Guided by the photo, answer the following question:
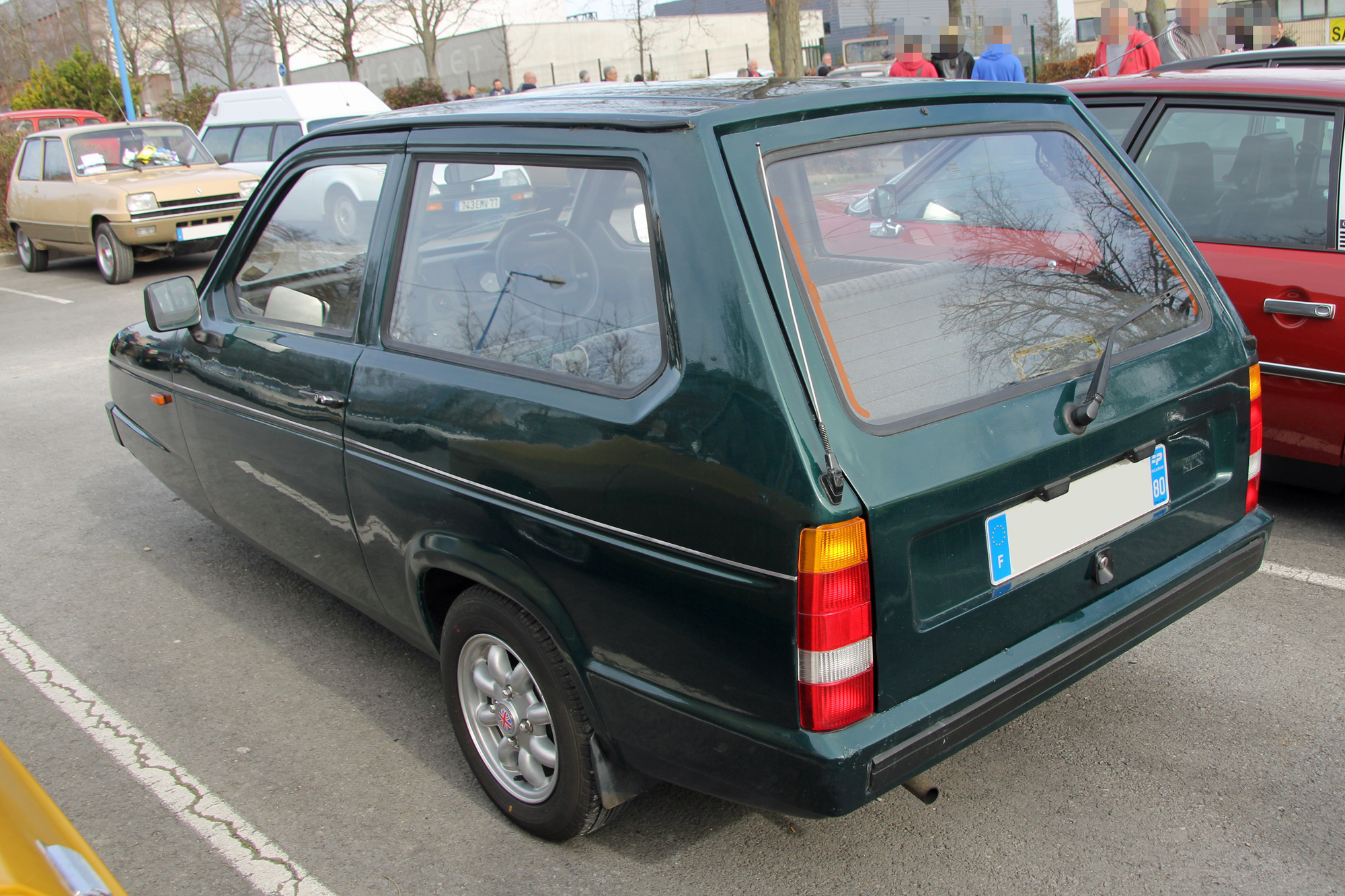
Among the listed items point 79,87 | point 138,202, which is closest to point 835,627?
point 138,202

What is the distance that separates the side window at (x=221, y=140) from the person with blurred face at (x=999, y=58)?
36.6 ft

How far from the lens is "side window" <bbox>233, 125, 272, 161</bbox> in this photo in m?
14.7

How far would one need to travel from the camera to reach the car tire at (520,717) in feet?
7.77

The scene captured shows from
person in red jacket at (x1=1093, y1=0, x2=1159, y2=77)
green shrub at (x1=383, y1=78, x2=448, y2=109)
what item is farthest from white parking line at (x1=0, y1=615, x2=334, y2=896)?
green shrub at (x1=383, y1=78, x2=448, y2=109)

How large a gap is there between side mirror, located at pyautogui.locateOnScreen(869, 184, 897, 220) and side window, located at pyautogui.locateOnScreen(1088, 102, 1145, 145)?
8.41 ft

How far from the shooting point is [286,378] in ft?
10.2

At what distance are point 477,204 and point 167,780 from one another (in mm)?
1887

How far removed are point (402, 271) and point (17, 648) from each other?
7.58 feet

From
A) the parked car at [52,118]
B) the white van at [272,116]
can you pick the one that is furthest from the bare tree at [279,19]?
the white van at [272,116]

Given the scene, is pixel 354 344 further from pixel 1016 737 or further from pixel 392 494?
pixel 1016 737

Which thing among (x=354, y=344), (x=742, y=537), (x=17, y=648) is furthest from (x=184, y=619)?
(x=742, y=537)

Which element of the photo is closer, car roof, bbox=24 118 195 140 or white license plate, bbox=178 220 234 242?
white license plate, bbox=178 220 234 242

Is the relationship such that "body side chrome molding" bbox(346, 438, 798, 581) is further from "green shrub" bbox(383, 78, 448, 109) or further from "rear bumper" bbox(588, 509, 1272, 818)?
"green shrub" bbox(383, 78, 448, 109)

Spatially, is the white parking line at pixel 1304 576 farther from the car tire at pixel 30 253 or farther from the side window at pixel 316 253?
the car tire at pixel 30 253
